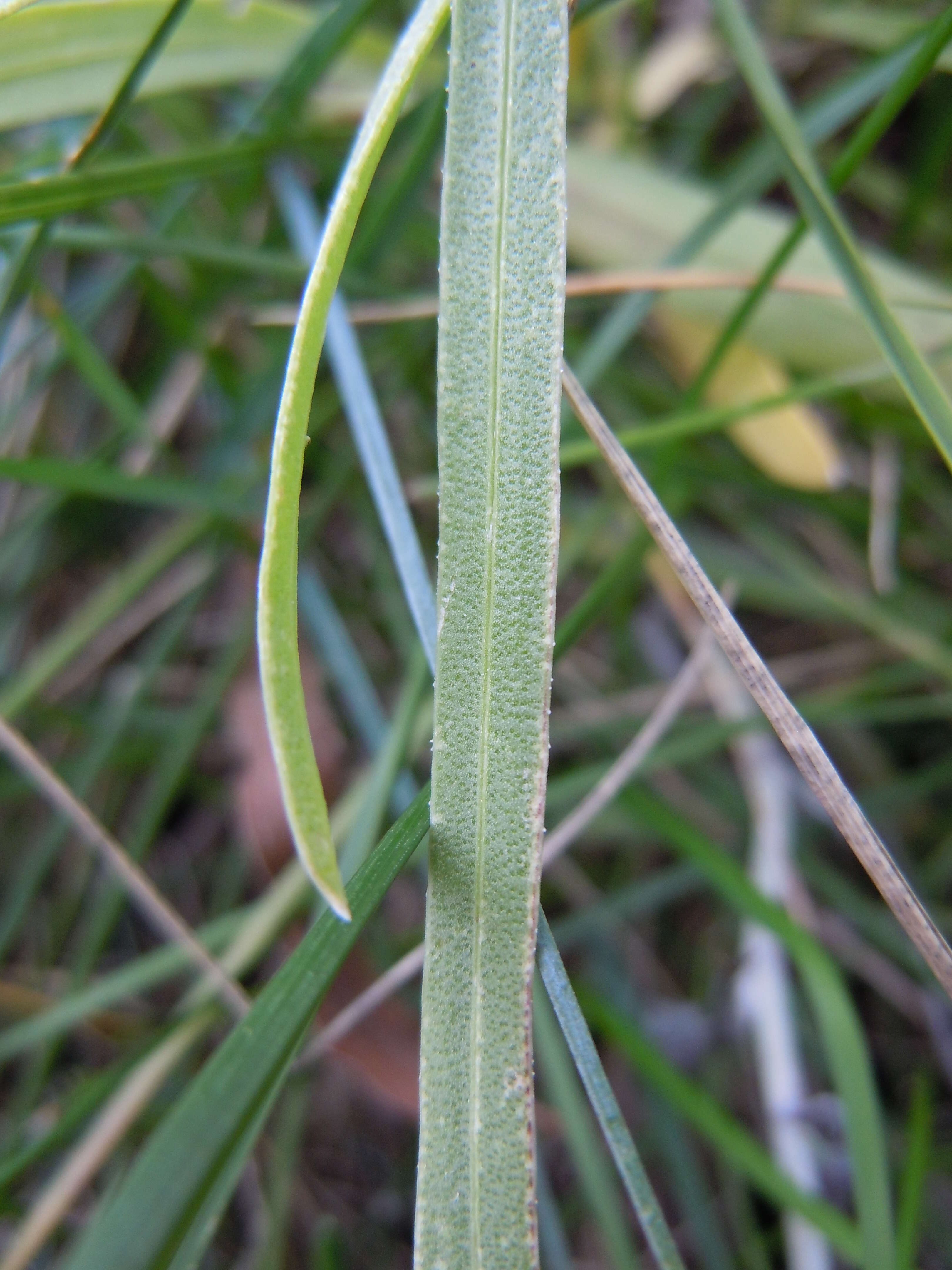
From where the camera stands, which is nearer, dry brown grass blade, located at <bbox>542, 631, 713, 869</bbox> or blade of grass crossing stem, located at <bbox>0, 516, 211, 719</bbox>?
dry brown grass blade, located at <bbox>542, 631, 713, 869</bbox>

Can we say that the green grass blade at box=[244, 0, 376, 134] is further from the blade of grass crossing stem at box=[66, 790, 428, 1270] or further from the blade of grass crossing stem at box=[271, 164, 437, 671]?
the blade of grass crossing stem at box=[66, 790, 428, 1270]

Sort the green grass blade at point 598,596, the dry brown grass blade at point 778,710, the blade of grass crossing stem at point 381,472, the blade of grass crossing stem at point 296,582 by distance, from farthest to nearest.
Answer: the green grass blade at point 598,596, the blade of grass crossing stem at point 381,472, the dry brown grass blade at point 778,710, the blade of grass crossing stem at point 296,582

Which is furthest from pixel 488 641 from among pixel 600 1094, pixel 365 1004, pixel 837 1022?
pixel 837 1022

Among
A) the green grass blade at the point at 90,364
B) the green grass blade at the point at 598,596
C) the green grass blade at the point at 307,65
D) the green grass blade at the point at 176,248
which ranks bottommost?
the green grass blade at the point at 598,596

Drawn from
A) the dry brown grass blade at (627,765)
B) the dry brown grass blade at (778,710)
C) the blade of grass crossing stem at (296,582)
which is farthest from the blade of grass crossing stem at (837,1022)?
the blade of grass crossing stem at (296,582)

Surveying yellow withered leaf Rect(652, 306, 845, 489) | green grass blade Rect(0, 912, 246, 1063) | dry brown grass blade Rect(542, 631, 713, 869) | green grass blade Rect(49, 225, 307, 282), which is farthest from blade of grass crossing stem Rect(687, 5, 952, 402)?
green grass blade Rect(0, 912, 246, 1063)

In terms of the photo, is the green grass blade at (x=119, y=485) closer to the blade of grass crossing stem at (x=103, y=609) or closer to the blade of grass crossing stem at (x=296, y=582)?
the blade of grass crossing stem at (x=103, y=609)
